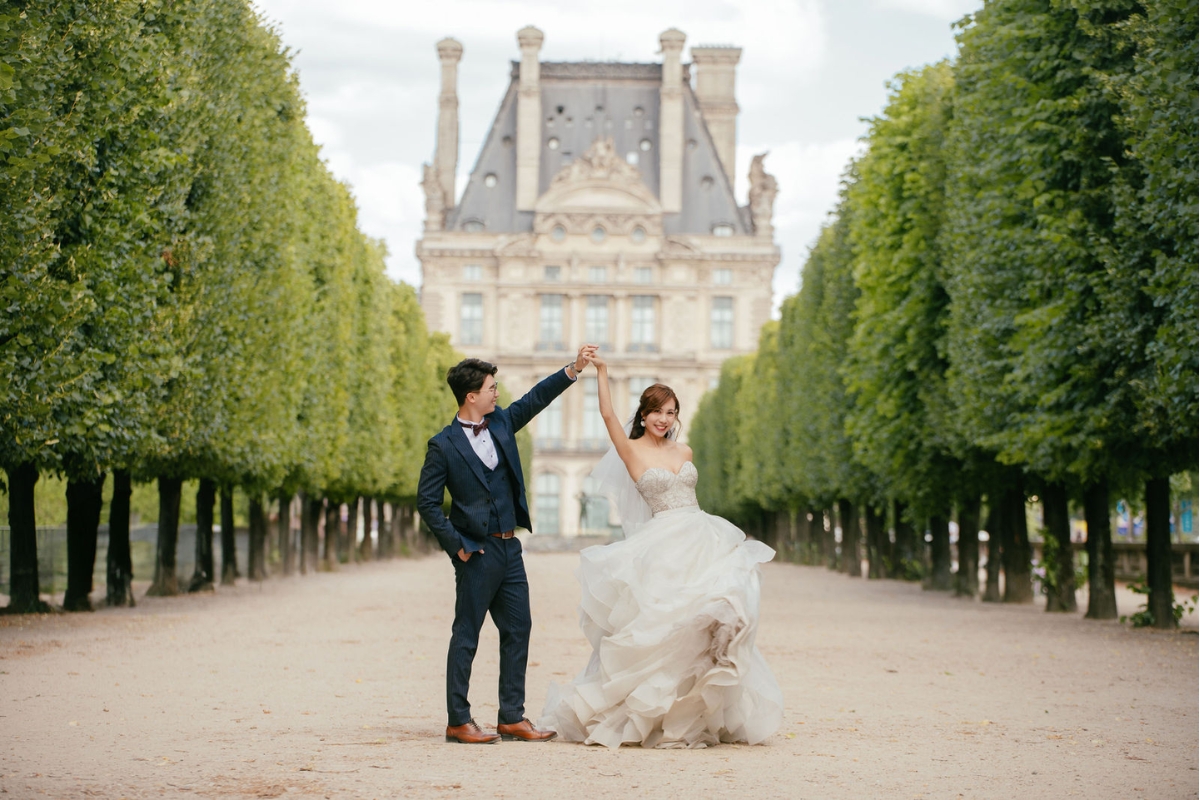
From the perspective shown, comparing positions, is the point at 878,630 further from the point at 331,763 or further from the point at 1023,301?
the point at 331,763

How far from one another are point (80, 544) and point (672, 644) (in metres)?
15.3

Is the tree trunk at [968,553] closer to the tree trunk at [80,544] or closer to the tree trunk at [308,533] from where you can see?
the tree trunk at [80,544]

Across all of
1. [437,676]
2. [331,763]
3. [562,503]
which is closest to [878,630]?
[437,676]

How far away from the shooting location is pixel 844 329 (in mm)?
35844

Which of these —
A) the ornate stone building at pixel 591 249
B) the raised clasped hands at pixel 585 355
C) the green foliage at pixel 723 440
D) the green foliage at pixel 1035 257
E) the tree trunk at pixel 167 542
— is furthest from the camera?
the ornate stone building at pixel 591 249

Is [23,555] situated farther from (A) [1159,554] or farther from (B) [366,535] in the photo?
(B) [366,535]

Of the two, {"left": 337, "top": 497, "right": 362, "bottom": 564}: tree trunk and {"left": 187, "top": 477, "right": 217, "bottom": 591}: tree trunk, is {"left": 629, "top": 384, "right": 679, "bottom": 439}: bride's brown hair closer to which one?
{"left": 187, "top": 477, "right": 217, "bottom": 591}: tree trunk

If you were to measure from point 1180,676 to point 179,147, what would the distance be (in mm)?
13723

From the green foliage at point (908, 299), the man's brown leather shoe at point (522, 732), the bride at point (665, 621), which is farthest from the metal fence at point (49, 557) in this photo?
the bride at point (665, 621)

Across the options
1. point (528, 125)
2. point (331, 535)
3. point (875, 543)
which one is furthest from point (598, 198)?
point (875, 543)

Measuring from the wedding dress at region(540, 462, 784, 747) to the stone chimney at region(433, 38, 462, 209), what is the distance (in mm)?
102768

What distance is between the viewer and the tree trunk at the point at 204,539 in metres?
28.6

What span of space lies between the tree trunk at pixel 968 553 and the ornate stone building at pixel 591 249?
73465 mm

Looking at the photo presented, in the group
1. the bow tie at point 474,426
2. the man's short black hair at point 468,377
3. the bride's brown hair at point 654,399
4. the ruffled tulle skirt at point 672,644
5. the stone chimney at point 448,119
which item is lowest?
the ruffled tulle skirt at point 672,644
